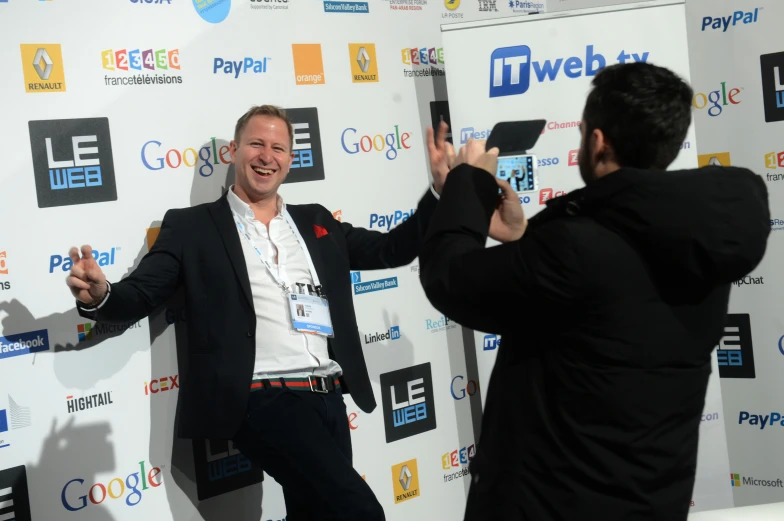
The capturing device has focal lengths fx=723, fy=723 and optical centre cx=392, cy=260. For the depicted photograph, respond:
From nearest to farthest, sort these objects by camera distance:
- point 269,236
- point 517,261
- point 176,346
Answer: point 517,261 → point 269,236 → point 176,346

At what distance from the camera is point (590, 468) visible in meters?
1.17

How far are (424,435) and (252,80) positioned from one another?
1.81 m

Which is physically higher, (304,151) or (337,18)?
(337,18)

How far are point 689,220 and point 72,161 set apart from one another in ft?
6.96

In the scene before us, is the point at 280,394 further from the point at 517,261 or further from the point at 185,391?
the point at 517,261

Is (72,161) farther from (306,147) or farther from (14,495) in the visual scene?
(14,495)

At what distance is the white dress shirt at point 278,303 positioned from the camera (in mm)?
2350

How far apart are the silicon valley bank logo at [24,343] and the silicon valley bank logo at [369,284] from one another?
1294mm

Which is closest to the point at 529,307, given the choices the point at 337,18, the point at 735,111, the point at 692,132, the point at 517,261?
the point at 517,261

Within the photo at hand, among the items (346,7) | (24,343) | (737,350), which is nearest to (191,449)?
(24,343)

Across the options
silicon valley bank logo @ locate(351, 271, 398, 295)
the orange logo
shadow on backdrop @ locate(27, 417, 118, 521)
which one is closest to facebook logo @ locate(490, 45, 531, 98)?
the orange logo

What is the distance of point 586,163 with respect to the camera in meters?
1.26

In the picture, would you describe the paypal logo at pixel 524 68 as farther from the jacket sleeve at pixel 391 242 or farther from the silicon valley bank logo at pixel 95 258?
the silicon valley bank logo at pixel 95 258

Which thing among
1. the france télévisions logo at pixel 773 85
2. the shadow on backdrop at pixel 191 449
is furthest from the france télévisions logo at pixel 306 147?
the france télévisions logo at pixel 773 85
